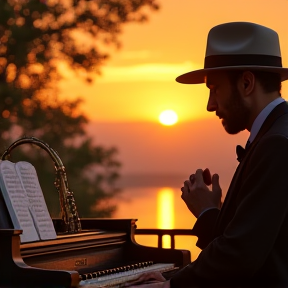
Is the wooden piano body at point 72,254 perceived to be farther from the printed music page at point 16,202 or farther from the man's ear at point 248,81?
the man's ear at point 248,81

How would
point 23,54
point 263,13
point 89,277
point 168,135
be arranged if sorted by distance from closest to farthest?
point 89,277 → point 263,13 → point 23,54 → point 168,135

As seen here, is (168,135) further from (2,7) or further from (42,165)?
(2,7)

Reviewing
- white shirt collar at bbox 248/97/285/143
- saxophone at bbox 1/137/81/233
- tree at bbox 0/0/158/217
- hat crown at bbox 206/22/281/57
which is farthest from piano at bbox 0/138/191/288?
tree at bbox 0/0/158/217

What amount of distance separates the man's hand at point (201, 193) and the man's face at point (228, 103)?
0.23 m

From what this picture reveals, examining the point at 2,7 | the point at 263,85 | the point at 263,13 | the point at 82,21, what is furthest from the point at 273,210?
the point at 82,21

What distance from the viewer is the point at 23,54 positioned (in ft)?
49.0

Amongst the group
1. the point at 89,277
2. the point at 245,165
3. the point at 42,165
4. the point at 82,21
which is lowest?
the point at 89,277

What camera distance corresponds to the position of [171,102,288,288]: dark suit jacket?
264 centimetres

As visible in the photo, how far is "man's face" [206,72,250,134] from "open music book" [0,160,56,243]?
0.94 meters

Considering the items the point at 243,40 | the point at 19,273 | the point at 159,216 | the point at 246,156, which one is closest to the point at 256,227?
the point at 246,156

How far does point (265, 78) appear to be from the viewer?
9.53 ft

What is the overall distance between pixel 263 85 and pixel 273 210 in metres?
0.49

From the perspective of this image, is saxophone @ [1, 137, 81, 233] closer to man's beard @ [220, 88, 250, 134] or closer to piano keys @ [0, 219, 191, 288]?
piano keys @ [0, 219, 191, 288]

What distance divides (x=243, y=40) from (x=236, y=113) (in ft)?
1.00
